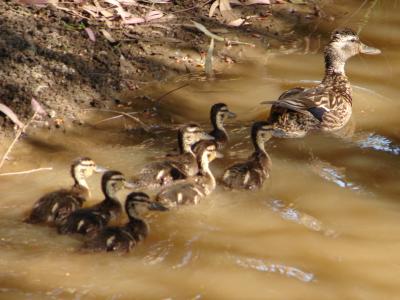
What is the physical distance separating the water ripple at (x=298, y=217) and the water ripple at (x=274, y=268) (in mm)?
543

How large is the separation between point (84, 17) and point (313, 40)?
2553mm

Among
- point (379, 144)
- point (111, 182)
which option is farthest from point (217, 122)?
point (111, 182)

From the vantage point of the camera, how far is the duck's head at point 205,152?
6926 mm

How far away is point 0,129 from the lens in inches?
291

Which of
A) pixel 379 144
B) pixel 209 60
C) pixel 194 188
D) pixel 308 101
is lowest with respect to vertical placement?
pixel 194 188

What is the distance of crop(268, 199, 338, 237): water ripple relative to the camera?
20.6 feet

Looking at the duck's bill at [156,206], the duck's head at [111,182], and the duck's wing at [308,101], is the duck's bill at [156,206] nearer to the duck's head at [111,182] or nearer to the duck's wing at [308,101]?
the duck's head at [111,182]

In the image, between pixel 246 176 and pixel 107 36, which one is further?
pixel 107 36

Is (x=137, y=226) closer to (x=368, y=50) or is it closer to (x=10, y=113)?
(x=10, y=113)

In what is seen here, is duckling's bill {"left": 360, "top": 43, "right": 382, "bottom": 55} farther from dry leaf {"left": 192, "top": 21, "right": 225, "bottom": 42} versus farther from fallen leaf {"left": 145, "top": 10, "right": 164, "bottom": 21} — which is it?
fallen leaf {"left": 145, "top": 10, "right": 164, "bottom": 21}

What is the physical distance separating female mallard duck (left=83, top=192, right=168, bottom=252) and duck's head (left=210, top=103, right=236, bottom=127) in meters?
1.42

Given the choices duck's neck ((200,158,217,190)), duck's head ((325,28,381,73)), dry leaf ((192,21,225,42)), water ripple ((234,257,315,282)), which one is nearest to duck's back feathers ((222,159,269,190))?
duck's neck ((200,158,217,190))

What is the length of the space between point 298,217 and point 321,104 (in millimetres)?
1968

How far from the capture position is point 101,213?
20.2 ft
